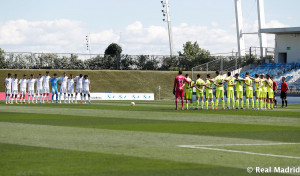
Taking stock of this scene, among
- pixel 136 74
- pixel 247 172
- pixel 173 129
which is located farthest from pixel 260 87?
pixel 136 74

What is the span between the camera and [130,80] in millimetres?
68812

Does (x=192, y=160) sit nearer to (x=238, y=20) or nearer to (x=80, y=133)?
(x=80, y=133)

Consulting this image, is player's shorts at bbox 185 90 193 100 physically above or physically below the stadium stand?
below

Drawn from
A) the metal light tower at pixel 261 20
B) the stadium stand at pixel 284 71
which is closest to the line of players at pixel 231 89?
the stadium stand at pixel 284 71

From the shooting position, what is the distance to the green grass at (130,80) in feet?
220

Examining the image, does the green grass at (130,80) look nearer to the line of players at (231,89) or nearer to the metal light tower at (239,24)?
the metal light tower at (239,24)

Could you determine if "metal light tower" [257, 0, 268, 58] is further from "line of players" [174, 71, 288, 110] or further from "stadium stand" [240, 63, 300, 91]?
"line of players" [174, 71, 288, 110]

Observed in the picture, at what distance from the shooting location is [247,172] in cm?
944

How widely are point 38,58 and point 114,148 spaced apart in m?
57.1

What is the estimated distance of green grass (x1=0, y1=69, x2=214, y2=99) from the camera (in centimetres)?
6706

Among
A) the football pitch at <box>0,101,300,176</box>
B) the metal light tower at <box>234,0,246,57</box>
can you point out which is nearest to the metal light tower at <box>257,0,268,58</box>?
the metal light tower at <box>234,0,246,57</box>

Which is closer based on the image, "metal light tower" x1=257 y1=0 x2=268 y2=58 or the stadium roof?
the stadium roof

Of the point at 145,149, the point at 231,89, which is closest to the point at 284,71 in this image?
the point at 231,89

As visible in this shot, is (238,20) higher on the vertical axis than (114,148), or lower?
higher
